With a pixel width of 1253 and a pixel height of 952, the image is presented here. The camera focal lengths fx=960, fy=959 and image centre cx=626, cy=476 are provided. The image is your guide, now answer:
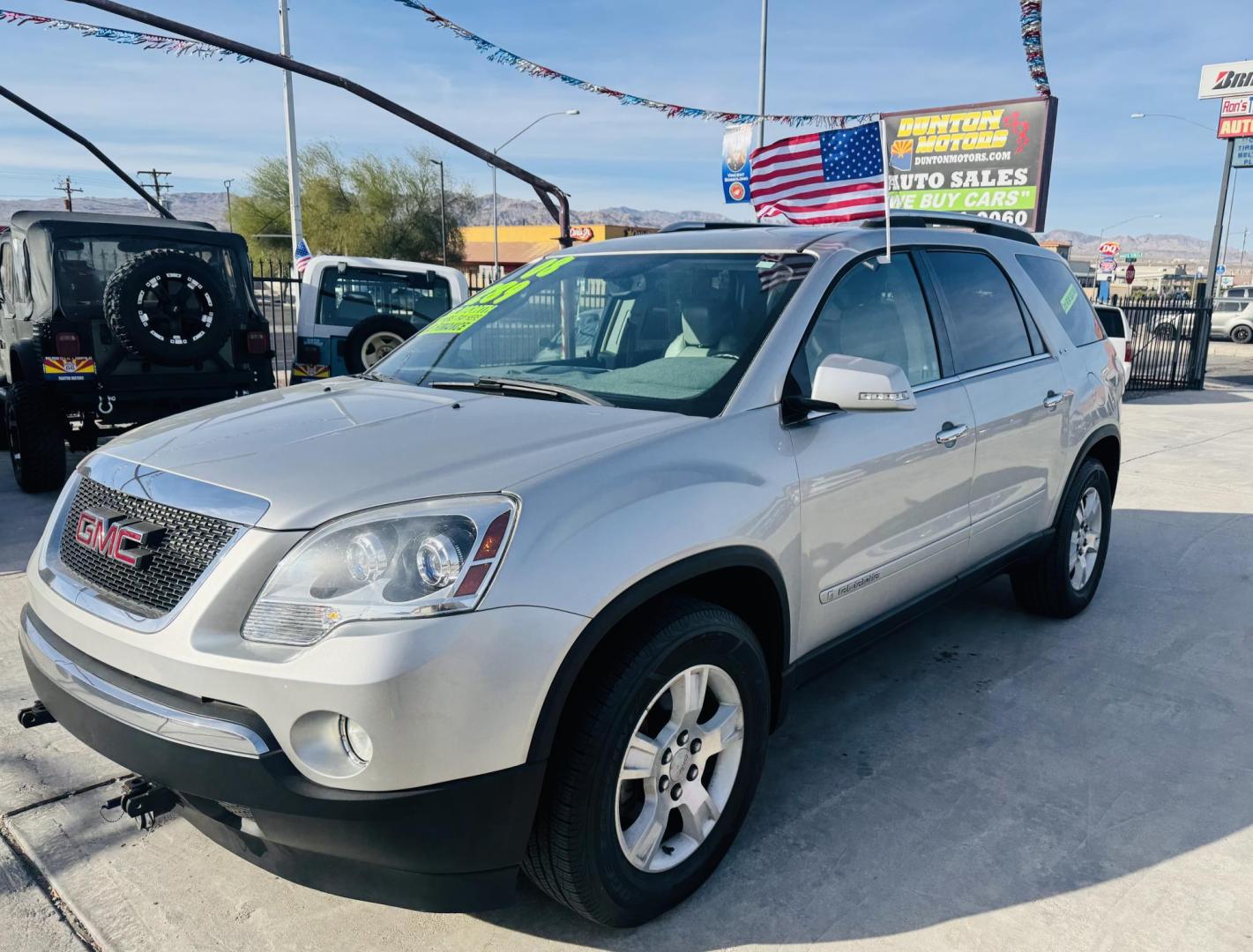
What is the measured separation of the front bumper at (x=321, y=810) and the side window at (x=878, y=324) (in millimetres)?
1621

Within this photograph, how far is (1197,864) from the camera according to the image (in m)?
2.84

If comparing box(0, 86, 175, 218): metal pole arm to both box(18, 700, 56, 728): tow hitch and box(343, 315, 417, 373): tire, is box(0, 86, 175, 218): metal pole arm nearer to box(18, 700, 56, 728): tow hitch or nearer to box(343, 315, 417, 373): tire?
box(343, 315, 417, 373): tire

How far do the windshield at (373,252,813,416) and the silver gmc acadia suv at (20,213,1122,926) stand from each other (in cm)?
1

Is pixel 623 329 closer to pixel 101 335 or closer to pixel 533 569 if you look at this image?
pixel 533 569

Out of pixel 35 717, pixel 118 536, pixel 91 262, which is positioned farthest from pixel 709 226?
pixel 91 262

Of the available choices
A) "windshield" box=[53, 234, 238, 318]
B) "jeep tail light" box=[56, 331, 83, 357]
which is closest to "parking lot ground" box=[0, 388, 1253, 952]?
"jeep tail light" box=[56, 331, 83, 357]

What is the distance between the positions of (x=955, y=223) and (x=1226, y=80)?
892 inches

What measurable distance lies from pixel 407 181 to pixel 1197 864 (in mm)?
59054

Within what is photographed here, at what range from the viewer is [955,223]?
4352 mm

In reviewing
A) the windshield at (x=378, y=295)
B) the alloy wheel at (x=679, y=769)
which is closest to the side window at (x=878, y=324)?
the alloy wheel at (x=679, y=769)

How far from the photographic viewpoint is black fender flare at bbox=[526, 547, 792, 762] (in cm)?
210

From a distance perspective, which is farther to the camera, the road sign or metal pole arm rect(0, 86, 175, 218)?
the road sign

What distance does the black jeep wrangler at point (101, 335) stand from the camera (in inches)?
279

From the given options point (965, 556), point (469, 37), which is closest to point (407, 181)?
point (469, 37)
